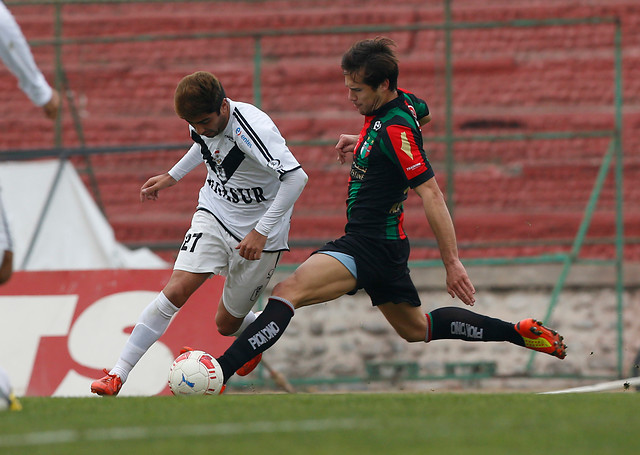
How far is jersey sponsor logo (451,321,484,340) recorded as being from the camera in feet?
20.9

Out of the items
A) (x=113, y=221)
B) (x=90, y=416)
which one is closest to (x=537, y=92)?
(x=113, y=221)

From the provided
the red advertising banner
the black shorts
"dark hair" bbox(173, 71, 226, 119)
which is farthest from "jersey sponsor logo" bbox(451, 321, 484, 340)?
the red advertising banner

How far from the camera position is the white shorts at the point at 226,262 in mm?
6285

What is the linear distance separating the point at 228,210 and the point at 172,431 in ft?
8.51

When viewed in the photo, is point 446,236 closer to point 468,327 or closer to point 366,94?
point 468,327

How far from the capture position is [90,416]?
452 cm

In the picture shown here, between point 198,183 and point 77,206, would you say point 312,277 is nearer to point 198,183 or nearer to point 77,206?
point 77,206

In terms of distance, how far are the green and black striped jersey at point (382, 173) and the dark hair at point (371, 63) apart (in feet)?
0.54

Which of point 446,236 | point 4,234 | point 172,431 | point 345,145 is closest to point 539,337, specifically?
point 446,236

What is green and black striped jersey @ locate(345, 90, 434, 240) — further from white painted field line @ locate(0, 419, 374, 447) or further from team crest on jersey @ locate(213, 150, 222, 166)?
white painted field line @ locate(0, 419, 374, 447)

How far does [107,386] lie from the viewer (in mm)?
6020

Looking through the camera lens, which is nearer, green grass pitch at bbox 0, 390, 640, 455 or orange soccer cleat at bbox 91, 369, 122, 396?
green grass pitch at bbox 0, 390, 640, 455

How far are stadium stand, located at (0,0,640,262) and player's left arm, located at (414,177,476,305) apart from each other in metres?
4.57

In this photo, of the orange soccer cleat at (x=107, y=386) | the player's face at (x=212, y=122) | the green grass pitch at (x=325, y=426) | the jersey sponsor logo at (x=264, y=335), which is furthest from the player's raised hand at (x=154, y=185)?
the green grass pitch at (x=325, y=426)
